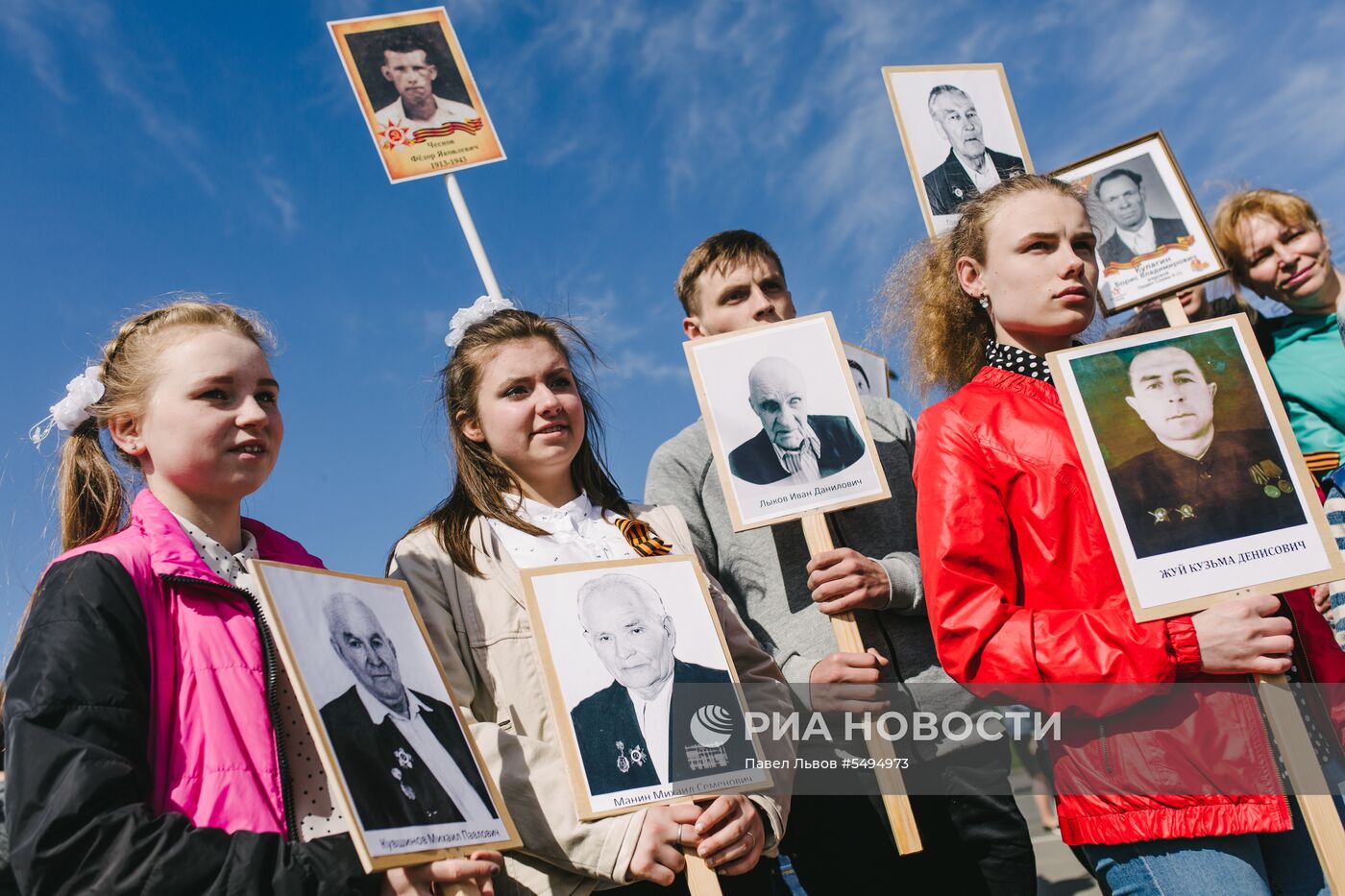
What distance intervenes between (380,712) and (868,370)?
4122mm

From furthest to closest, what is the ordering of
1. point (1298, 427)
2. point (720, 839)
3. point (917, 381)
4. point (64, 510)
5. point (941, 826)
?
point (1298, 427), point (917, 381), point (941, 826), point (64, 510), point (720, 839)

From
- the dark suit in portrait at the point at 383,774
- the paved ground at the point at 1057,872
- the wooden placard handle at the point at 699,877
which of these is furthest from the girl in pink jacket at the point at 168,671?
the paved ground at the point at 1057,872

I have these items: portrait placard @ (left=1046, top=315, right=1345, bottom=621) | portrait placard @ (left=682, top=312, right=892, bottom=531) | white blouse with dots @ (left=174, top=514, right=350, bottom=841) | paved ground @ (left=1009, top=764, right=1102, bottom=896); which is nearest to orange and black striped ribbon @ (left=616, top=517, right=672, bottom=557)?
portrait placard @ (left=682, top=312, right=892, bottom=531)

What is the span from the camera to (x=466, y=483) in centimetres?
308

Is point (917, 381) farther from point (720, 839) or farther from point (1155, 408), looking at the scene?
point (720, 839)

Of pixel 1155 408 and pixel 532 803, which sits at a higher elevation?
pixel 1155 408

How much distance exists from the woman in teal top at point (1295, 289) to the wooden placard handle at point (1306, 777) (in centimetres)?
216

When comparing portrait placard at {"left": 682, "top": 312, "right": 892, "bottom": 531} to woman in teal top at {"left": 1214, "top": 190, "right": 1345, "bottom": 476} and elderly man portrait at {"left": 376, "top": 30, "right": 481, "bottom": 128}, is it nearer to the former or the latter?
woman in teal top at {"left": 1214, "top": 190, "right": 1345, "bottom": 476}

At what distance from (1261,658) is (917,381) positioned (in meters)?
1.59

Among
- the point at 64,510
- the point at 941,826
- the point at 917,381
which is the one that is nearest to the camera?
the point at 64,510

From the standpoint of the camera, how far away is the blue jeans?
2107 millimetres

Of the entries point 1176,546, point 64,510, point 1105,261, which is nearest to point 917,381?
point 1105,261

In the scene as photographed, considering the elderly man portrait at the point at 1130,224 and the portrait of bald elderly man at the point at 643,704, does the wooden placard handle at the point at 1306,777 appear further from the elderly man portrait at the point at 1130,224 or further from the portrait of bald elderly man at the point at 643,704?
the elderly man portrait at the point at 1130,224

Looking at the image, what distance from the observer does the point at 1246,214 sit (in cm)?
432
